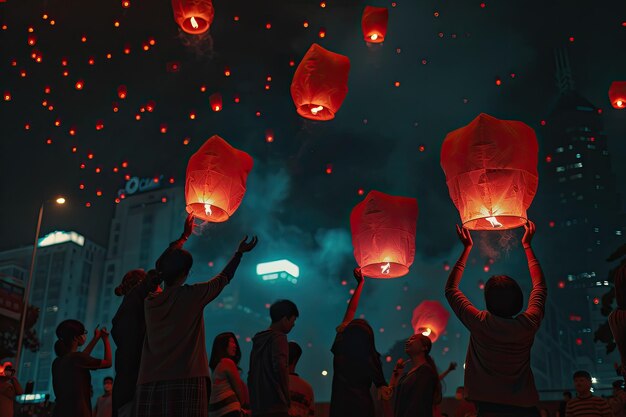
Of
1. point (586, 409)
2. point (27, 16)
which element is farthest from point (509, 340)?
point (27, 16)

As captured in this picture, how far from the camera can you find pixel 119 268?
5997cm

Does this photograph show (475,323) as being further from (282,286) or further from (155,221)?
(282,286)

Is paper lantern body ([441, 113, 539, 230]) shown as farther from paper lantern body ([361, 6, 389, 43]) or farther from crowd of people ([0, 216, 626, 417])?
paper lantern body ([361, 6, 389, 43])

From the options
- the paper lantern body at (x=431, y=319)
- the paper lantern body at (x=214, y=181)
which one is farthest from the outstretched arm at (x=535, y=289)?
the paper lantern body at (x=431, y=319)

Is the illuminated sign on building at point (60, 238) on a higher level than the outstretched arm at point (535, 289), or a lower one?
higher

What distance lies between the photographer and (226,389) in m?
4.20

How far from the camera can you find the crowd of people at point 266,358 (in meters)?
2.93

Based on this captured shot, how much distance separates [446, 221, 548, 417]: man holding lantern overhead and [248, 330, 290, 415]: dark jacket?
1.30m

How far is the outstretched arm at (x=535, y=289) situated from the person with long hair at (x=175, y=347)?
1523 mm

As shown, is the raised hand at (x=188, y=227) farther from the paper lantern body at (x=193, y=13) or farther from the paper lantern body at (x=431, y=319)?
the paper lantern body at (x=431, y=319)

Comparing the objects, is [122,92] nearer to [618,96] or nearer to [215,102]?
[215,102]

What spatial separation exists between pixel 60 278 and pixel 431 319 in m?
51.8

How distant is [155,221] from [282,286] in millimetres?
17347

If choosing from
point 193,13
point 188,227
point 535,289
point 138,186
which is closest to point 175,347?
point 188,227
